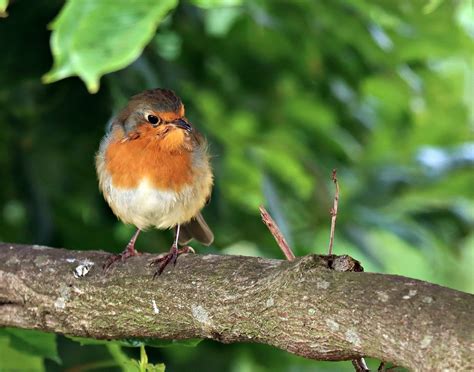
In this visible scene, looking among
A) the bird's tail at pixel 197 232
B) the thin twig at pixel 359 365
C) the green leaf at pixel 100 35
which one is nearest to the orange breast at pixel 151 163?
the bird's tail at pixel 197 232

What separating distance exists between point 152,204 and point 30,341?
34.2 inches

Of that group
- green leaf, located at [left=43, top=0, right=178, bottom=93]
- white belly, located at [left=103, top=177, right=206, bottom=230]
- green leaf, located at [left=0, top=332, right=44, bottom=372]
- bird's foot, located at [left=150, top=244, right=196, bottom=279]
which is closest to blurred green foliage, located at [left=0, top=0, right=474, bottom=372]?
white belly, located at [left=103, top=177, right=206, bottom=230]

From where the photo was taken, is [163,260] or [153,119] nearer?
[163,260]

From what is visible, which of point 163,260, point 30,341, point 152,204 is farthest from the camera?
point 152,204

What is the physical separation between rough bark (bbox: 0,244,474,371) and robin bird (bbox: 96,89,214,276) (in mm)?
782

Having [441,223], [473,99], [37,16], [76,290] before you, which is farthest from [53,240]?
[473,99]

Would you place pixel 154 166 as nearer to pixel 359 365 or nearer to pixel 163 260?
pixel 163 260

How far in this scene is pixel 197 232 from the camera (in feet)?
13.5

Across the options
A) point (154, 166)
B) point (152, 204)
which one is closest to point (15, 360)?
point (152, 204)

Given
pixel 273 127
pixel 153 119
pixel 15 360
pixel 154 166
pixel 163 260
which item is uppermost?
pixel 273 127

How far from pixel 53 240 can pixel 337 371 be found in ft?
6.37

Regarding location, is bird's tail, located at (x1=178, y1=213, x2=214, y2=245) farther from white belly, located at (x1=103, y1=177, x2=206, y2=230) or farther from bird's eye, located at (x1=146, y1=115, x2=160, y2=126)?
bird's eye, located at (x1=146, y1=115, x2=160, y2=126)

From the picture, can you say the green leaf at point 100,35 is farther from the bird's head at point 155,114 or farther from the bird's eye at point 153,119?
the bird's eye at point 153,119

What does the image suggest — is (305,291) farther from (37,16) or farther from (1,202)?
(1,202)
